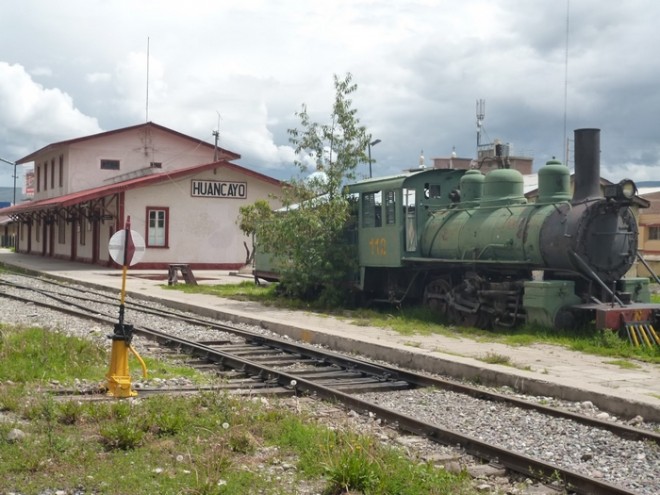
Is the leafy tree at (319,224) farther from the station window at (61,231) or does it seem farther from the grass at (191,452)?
the station window at (61,231)

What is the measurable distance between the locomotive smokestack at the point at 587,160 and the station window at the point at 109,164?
28.7 m

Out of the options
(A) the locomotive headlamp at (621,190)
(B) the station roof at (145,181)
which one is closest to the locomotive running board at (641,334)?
(A) the locomotive headlamp at (621,190)

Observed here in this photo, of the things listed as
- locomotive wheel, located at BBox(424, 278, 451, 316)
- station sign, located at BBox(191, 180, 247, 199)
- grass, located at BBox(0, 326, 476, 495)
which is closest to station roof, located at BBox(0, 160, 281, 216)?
station sign, located at BBox(191, 180, 247, 199)

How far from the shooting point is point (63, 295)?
20.3 metres

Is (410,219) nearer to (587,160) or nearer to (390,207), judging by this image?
(390,207)

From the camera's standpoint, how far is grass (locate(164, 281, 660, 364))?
1113cm

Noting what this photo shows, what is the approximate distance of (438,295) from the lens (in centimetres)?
1515

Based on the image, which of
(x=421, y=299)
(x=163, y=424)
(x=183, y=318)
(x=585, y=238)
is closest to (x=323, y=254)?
(x=421, y=299)

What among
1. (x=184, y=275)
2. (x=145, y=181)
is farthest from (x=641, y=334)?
(x=145, y=181)

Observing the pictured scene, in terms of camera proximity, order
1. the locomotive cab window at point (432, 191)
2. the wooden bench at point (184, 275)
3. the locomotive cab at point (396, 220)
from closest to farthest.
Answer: the locomotive cab at point (396, 220)
the locomotive cab window at point (432, 191)
the wooden bench at point (184, 275)

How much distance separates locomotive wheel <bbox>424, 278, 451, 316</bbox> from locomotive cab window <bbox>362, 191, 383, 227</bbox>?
1.70 m

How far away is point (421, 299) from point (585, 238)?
4.66 meters

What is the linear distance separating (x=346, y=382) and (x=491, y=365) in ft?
6.02

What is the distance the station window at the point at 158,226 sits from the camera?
31.0 m
